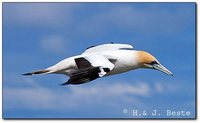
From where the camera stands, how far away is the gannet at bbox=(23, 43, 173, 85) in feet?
14.3

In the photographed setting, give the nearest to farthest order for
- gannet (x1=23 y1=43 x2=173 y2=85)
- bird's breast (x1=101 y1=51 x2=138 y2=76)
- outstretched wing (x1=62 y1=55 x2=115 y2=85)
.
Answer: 1. outstretched wing (x1=62 y1=55 x2=115 y2=85)
2. gannet (x1=23 y1=43 x2=173 y2=85)
3. bird's breast (x1=101 y1=51 x2=138 y2=76)

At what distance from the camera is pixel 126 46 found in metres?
4.61

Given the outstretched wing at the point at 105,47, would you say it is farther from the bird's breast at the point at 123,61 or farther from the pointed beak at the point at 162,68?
the pointed beak at the point at 162,68

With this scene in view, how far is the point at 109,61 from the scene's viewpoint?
14.7 ft

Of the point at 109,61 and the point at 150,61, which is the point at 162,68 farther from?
the point at 109,61

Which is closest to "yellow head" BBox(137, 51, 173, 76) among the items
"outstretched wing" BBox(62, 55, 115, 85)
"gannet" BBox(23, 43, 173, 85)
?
"gannet" BBox(23, 43, 173, 85)

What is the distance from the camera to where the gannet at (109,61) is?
4.35m

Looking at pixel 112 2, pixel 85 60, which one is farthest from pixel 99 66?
pixel 112 2

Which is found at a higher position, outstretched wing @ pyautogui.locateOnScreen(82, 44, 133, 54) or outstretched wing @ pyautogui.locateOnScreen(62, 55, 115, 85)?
outstretched wing @ pyautogui.locateOnScreen(82, 44, 133, 54)

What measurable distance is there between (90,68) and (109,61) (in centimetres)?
36

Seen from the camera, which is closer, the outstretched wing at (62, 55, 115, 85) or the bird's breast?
the outstretched wing at (62, 55, 115, 85)

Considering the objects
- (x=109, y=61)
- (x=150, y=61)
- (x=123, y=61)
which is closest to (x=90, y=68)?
(x=109, y=61)

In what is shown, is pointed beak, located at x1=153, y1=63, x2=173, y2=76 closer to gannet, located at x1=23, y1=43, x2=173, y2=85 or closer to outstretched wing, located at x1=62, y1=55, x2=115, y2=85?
gannet, located at x1=23, y1=43, x2=173, y2=85

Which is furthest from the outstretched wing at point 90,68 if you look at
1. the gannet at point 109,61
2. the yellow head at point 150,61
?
the yellow head at point 150,61
